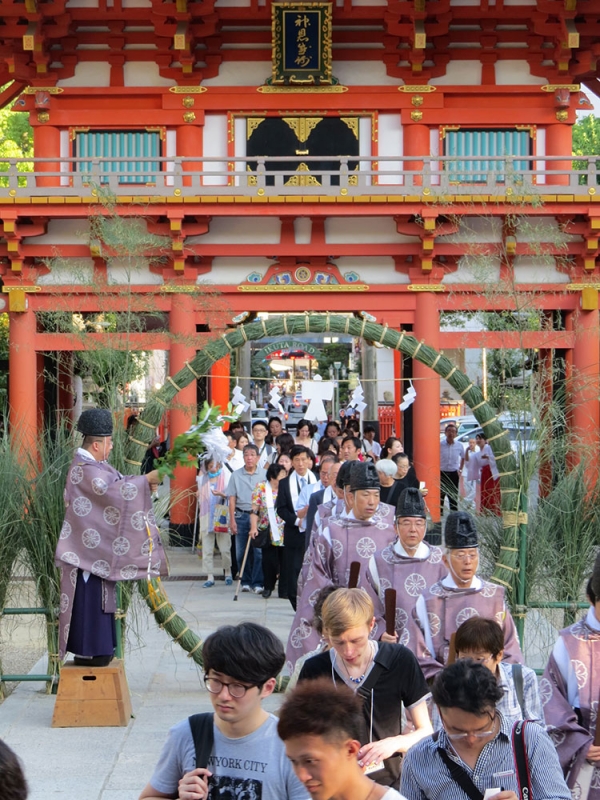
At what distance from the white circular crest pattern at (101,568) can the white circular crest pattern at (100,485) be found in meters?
0.45

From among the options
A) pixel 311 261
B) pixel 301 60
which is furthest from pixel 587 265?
pixel 301 60

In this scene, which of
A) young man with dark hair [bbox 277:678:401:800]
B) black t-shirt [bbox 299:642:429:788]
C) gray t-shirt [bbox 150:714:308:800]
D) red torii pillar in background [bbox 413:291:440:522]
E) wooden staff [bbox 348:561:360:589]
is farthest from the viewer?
red torii pillar in background [bbox 413:291:440:522]

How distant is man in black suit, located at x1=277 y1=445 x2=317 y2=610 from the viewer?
1125cm

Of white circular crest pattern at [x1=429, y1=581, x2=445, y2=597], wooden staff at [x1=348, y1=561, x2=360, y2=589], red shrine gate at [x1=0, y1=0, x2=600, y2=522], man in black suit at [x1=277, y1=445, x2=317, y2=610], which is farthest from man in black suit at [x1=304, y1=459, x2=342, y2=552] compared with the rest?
red shrine gate at [x1=0, y1=0, x2=600, y2=522]

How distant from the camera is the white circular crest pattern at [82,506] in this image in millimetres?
7723

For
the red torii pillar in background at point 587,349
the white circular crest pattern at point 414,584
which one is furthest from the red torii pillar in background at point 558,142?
the white circular crest pattern at point 414,584

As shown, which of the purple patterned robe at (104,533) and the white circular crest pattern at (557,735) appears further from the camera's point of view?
the purple patterned robe at (104,533)

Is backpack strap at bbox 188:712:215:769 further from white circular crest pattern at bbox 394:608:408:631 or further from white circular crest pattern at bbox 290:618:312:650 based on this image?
white circular crest pattern at bbox 290:618:312:650

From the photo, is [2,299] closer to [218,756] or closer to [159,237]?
[159,237]

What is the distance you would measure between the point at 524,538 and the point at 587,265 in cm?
857

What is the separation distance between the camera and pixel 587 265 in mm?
16156

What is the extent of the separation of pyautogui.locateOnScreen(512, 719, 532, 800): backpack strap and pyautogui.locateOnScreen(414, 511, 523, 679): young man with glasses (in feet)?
6.33

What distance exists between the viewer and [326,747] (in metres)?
2.97

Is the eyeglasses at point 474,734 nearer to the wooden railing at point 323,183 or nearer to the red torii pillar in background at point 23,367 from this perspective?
the wooden railing at point 323,183
